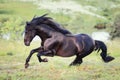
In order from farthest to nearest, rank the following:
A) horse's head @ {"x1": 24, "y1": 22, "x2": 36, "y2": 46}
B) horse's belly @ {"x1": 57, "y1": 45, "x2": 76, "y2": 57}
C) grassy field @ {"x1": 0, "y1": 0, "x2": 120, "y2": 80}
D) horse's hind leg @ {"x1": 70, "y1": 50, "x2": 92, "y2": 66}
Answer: horse's hind leg @ {"x1": 70, "y1": 50, "x2": 92, "y2": 66} < horse's belly @ {"x1": 57, "y1": 45, "x2": 76, "y2": 57} < horse's head @ {"x1": 24, "y1": 22, "x2": 36, "y2": 46} < grassy field @ {"x1": 0, "y1": 0, "x2": 120, "y2": 80}

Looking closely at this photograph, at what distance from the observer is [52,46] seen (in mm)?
16281

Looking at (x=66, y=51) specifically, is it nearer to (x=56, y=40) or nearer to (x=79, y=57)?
(x=56, y=40)

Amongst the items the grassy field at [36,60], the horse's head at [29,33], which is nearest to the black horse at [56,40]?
the horse's head at [29,33]

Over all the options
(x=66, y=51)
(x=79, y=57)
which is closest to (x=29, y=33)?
(x=66, y=51)

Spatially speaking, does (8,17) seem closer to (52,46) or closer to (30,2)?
(30,2)

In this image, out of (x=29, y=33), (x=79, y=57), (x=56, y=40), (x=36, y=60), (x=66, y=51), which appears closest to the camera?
(x=29, y=33)

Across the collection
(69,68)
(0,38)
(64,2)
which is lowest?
(64,2)

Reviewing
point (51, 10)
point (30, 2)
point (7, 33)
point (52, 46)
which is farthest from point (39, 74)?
point (30, 2)

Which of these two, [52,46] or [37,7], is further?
[37,7]

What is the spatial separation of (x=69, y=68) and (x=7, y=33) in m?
25.0

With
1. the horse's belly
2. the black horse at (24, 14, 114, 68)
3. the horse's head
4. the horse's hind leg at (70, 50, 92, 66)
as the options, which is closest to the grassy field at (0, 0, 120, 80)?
the horse's hind leg at (70, 50, 92, 66)

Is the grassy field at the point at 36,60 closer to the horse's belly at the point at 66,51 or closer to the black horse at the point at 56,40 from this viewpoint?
the horse's belly at the point at 66,51

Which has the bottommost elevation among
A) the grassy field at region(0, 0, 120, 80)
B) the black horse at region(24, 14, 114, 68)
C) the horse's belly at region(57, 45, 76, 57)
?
the grassy field at region(0, 0, 120, 80)

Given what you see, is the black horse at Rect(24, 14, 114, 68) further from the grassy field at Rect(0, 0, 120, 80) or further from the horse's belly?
the grassy field at Rect(0, 0, 120, 80)
